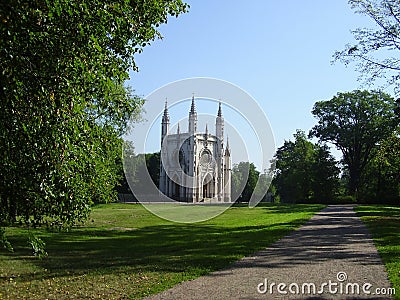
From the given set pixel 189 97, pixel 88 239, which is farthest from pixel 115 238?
pixel 189 97

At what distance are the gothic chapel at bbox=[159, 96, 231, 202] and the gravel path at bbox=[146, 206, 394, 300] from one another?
132 ft

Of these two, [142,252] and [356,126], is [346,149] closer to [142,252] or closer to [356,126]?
[356,126]

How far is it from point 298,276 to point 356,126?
62.1 metres

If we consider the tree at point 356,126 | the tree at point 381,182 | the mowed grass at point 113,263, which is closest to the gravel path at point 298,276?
the mowed grass at point 113,263

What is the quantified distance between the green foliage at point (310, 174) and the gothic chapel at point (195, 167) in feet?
37.1

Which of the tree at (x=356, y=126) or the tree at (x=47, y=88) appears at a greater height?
the tree at (x=356, y=126)

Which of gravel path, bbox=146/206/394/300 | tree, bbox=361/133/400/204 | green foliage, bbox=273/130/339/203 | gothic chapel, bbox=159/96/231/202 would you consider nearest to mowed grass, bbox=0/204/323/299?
gravel path, bbox=146/206/394/300

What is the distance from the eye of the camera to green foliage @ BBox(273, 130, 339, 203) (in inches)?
2616

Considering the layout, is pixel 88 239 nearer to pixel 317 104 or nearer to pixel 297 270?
pixel 297 270

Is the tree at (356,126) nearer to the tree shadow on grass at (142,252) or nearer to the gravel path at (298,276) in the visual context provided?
the tree shadow on grass at (142,252)

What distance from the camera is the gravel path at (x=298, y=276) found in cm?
852

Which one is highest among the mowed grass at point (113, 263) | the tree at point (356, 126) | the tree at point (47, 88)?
the tree at point (356, 126)

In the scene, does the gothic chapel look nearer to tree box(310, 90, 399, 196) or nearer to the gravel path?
tree box(310, 90, 399, 196)

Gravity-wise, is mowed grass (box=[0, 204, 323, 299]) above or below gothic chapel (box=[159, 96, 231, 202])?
below
